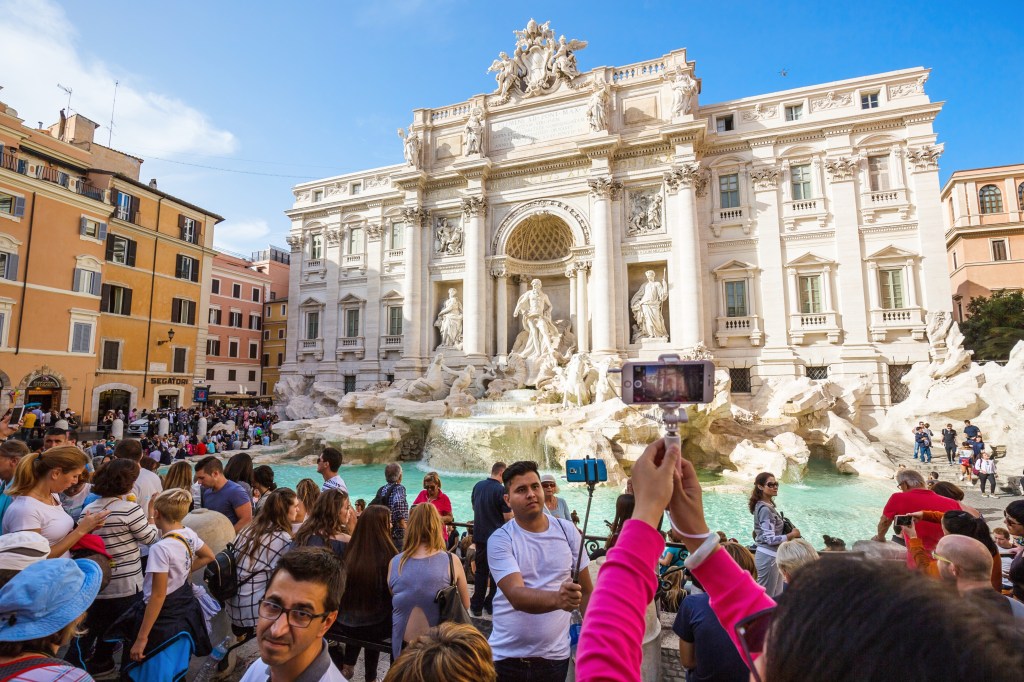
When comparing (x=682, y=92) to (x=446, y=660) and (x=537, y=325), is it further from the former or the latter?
(x=446, y=660)

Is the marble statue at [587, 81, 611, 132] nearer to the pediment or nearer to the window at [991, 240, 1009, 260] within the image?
the pediment

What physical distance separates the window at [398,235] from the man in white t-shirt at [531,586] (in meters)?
22.7

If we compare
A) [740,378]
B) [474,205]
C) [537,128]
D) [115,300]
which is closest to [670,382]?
[740,378]

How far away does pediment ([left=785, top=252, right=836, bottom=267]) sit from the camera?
17734 millimetres

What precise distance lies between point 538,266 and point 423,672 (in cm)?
2110

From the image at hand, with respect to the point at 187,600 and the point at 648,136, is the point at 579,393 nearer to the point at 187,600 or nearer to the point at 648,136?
the point at 648,136

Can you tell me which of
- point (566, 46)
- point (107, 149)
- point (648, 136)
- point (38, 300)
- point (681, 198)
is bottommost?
point (38, 300)

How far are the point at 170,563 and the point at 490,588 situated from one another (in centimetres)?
252

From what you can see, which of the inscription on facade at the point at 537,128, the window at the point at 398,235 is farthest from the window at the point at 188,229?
the inscription on facade at the point at 537,128

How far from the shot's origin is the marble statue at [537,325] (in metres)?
19.1

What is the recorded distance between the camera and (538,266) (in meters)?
22.0

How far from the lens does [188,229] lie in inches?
931

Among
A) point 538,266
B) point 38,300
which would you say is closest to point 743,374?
point 538,266

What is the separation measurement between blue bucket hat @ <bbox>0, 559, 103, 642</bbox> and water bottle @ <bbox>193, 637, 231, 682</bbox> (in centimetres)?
182
